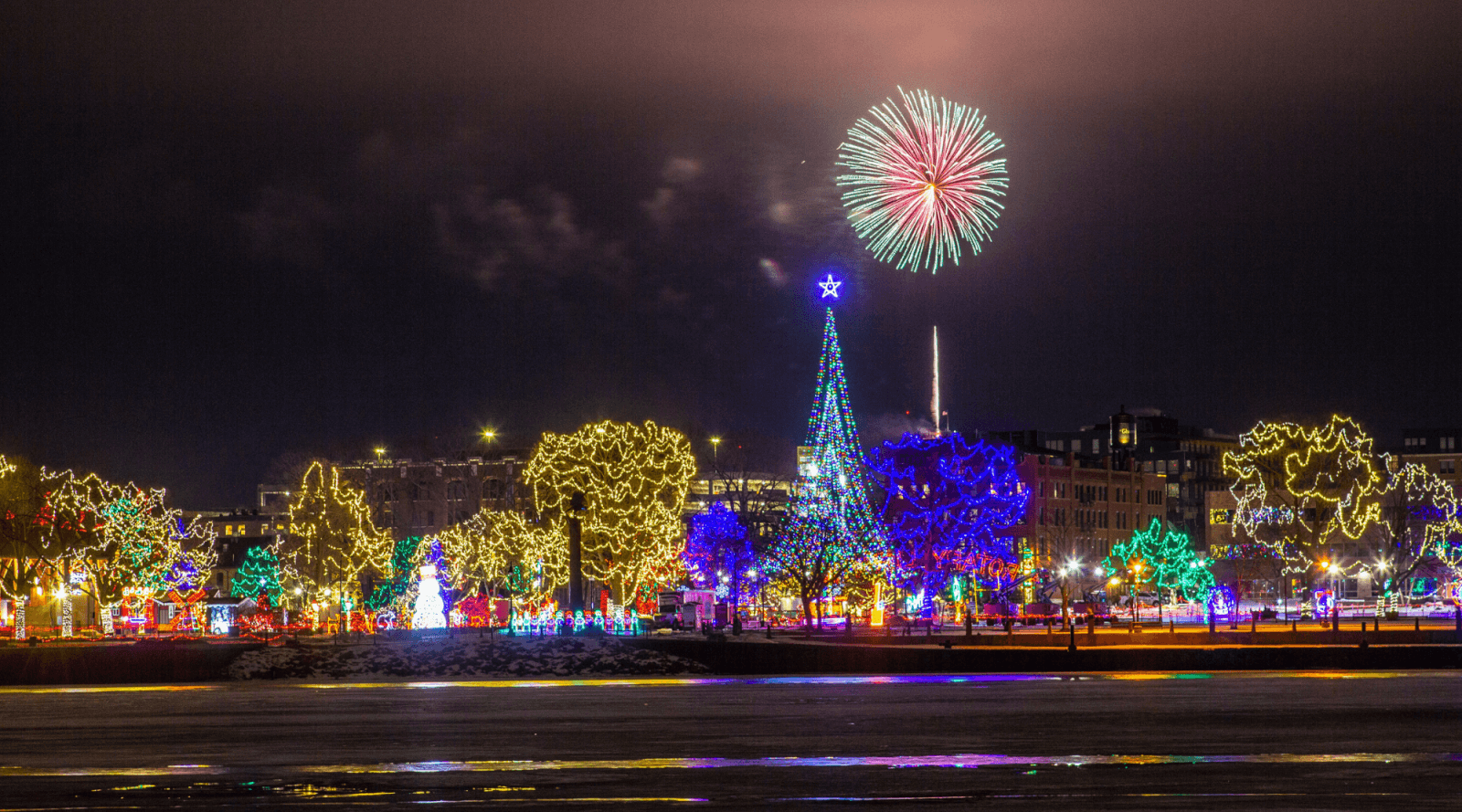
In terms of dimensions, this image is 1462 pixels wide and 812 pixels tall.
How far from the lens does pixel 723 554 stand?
358 feet

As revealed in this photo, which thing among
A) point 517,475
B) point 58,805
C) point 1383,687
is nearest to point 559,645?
point 1383,687

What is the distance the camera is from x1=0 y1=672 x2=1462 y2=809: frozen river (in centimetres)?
2044

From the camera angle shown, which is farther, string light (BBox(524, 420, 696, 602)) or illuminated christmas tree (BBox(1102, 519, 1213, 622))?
illuminated christmas tree (BBox(1102, 519, 1213, 622))

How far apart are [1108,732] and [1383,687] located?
14.9 metres

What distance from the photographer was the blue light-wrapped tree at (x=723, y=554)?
10638 cm

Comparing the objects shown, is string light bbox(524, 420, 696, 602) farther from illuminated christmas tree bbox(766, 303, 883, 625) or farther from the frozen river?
the frozen river

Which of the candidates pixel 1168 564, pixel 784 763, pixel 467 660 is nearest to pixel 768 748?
pixel 784 763

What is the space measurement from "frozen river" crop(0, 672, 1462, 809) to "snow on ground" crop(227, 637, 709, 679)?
11.6m

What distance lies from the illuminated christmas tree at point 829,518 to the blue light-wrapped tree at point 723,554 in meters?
4.17

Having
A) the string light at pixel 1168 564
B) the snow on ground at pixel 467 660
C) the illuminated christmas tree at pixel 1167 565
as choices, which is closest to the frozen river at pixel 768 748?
the snow on ground at pixel 467 660

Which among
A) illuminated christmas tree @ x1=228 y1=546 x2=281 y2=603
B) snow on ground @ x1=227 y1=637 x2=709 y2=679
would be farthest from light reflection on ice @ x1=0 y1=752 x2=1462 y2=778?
illuminated christmas tree @ x1=228 y1=546 x2=281 y2=603

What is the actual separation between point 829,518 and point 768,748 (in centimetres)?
7294

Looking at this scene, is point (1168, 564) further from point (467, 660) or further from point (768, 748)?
point (768, 748)

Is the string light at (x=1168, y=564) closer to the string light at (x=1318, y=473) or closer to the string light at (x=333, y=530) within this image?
the string light at (x=1318, y=473)
